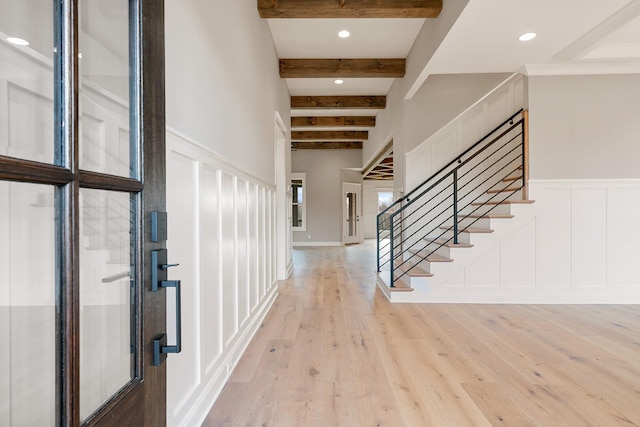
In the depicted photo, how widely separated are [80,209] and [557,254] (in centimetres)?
435

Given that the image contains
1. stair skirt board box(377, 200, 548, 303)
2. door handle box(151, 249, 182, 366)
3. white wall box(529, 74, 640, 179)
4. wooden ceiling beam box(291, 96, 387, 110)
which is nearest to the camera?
door handle box(151, 249, 182, 366)

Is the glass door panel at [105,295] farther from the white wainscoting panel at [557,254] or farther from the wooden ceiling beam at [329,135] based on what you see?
the wooden ceiling beam at [329,135]

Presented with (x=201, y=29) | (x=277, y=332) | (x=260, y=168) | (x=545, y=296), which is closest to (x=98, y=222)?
(x=201, y=29)

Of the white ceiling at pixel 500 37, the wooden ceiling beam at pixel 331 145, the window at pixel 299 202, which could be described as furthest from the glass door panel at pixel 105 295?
the window at pixel 299 202

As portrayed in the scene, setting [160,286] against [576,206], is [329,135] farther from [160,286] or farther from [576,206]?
[160,286]

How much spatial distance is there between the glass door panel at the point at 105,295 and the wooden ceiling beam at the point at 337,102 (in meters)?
5.49

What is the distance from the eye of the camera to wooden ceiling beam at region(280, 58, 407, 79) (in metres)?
4.53

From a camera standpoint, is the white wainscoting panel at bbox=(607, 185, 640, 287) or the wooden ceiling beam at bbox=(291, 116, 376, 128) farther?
the wooden ceiling beam at bbox=(291, 116, 376, 128)

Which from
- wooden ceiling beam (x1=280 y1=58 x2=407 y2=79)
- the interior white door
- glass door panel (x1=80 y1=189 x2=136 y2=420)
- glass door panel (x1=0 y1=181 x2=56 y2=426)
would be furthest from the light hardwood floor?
the interior white door

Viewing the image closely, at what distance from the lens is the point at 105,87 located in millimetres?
783

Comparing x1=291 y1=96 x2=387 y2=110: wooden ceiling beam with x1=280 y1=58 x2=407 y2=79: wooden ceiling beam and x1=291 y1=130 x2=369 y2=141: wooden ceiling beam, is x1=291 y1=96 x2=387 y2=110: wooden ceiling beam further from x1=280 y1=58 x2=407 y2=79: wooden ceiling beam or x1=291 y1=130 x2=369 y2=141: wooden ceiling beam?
x1=291 y1=130 x2=369 y2=141: wooden ceiling beam

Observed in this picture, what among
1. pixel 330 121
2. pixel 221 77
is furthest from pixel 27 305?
pixel 330 121

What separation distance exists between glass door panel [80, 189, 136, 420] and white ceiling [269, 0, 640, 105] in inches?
113

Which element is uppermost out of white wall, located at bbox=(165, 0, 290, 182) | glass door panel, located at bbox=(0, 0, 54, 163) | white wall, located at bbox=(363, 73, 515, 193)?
white wall, located at bbox=(363, 73, 515, 193)
